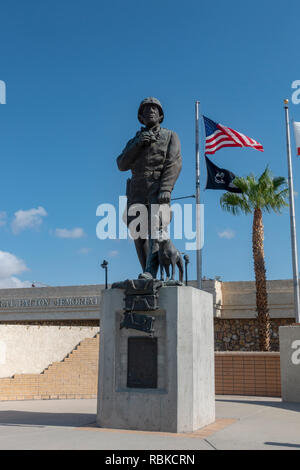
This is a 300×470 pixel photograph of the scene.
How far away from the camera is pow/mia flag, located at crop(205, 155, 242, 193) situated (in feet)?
56.9

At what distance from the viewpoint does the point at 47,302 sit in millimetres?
26578

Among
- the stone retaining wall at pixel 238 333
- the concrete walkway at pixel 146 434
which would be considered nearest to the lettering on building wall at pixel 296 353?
the concrete walkway at pixel 146 434

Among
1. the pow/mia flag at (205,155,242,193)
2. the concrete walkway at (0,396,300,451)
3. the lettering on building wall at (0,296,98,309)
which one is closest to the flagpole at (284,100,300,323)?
the pow/mia flag at (205,155,242,193)

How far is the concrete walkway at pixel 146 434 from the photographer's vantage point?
5.88 meters

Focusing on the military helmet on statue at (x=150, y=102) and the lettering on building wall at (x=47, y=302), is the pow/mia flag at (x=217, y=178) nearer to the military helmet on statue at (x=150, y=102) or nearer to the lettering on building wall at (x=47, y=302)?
the military helmet on statue at (x=150, y=102)

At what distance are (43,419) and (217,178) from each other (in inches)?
442

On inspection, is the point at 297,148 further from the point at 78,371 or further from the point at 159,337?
the point at 159,337

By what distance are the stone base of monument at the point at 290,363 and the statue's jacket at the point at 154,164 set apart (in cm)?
563

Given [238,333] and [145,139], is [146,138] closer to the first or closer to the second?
[145,139]

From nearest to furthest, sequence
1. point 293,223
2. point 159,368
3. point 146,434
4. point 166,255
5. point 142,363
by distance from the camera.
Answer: point 146,434 → point 159,368 → point 142,363 → point 166,255 → point 293,223

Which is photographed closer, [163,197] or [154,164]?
[163,197]

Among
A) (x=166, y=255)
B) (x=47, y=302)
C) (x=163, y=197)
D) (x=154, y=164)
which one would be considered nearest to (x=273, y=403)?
(x=166, y=255)

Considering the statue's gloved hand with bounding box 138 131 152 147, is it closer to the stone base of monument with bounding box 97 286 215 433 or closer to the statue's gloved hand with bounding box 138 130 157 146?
the statue's gloved hand with bounding box 138 130 157 146

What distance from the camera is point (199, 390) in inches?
289
